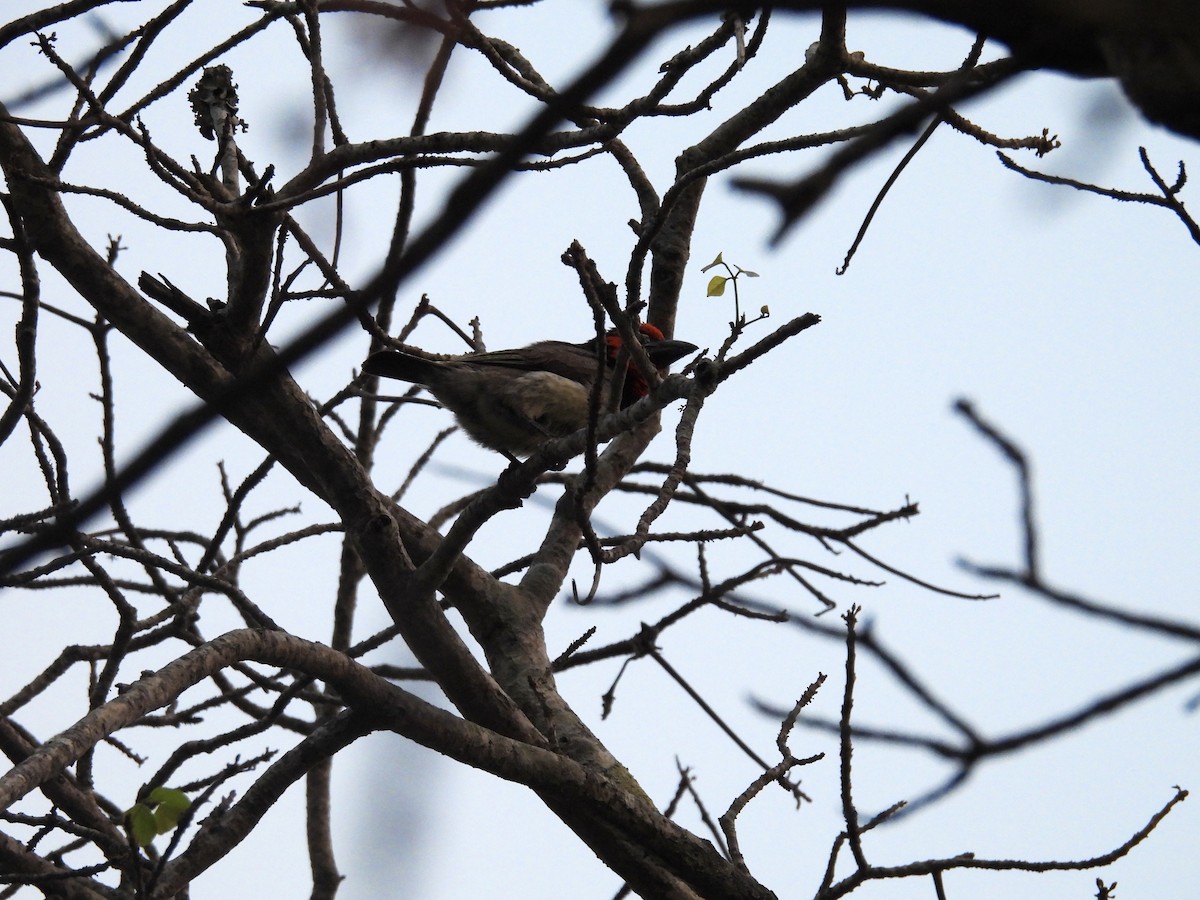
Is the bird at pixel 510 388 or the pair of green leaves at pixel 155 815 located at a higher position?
the bird at pixel 510 388

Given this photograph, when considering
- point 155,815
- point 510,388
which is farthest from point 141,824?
point 510,388

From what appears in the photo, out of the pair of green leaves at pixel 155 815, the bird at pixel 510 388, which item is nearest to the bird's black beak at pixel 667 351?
the bird at pixel 510 388

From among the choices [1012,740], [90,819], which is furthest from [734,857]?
[1012,740]

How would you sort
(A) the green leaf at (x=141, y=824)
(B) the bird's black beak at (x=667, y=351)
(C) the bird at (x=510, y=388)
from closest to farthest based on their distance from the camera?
(A) the green leaf at (x=141, y=824) < (B) the bird's black beak at (x=667, y=351) < (C) the bird at (x=510, y=388)

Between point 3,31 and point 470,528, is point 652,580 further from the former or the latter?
point 3,31

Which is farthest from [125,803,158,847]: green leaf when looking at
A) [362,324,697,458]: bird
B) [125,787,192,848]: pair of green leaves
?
[362,324,697,458]: bird

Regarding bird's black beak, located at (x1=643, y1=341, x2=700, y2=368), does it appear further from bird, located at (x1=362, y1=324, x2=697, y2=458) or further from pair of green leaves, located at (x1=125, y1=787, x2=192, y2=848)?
pair of green leaves, located at (x1=125, y1=787, x2=192, y2=848)

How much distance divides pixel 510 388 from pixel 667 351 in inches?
30.1

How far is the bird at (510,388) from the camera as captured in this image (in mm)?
5423

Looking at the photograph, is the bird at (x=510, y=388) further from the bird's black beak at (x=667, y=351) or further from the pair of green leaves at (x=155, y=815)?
the pair of green leaves at (x=155, y=815)

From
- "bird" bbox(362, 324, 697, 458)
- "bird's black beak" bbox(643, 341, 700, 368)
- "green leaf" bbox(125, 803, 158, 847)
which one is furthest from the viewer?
"bird" bbox(362, 324, 697, 458)

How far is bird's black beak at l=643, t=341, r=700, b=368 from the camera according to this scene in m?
5.27

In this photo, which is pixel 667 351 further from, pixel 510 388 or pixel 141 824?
pixel 141 824

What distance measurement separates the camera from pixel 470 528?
332 cm
